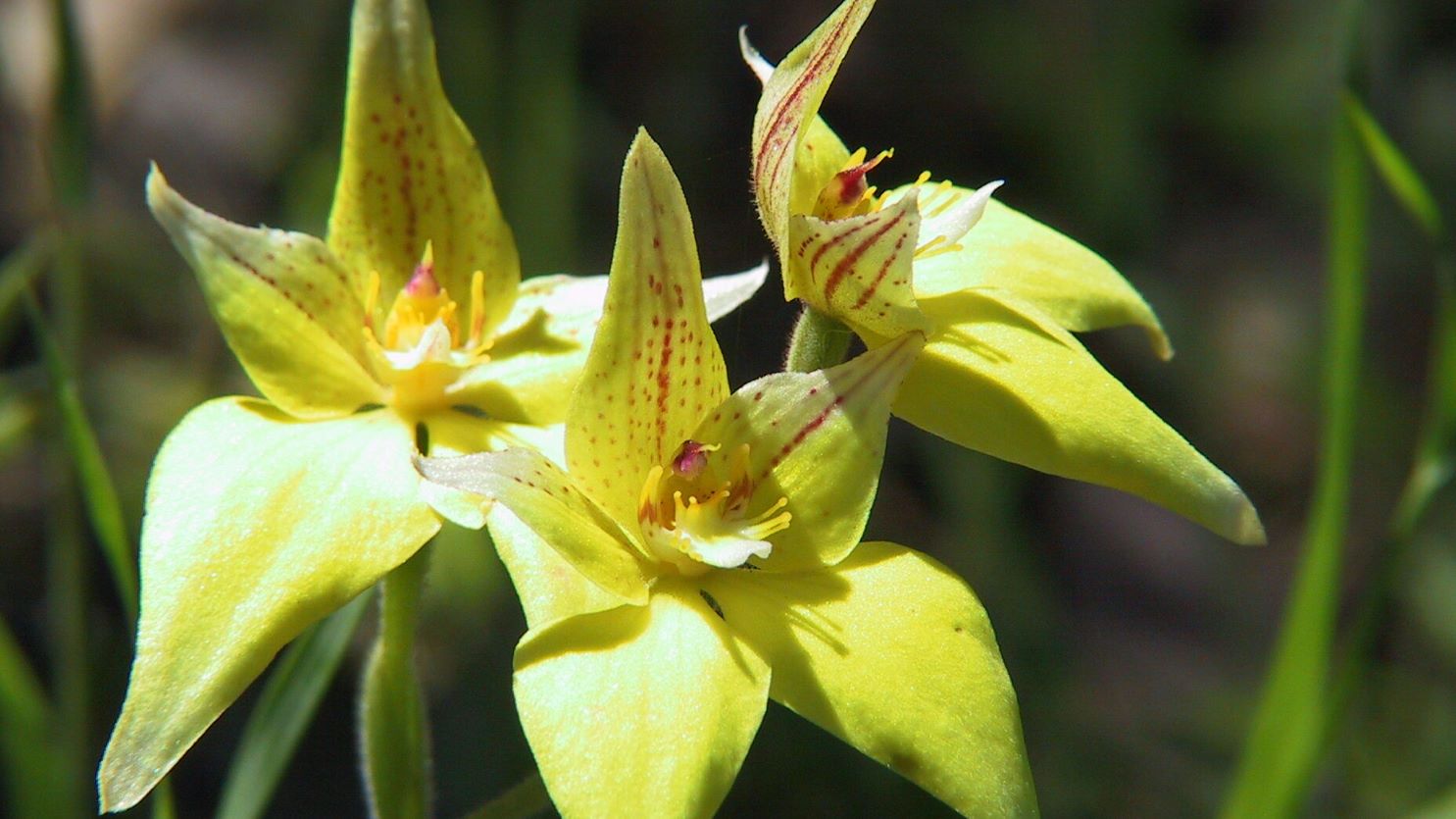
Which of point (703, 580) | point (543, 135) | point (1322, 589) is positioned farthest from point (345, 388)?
point (543, 135)

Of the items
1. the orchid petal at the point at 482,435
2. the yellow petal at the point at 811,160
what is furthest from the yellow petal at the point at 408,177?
the yellow petal at the point at 811,160

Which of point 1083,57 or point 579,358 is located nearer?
point 579,358

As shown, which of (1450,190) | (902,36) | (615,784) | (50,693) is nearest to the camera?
(615,784)

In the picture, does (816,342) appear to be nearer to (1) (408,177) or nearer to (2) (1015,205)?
(1) (408,177)

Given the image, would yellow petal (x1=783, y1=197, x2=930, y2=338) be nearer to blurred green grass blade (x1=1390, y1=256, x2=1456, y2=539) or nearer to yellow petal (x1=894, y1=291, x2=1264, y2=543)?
yellow petal (x1=894, y1=291, x2=1264, y2=543)

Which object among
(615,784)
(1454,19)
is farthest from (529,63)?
(1454,19)

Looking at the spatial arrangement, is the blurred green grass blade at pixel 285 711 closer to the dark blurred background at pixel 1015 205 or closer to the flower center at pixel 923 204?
the flower center at pixel 923 204

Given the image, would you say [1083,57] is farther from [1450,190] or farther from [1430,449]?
[1430,449]
